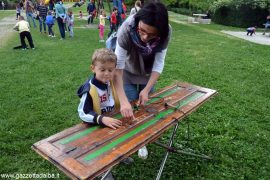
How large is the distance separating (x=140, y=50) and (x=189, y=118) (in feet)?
7.46

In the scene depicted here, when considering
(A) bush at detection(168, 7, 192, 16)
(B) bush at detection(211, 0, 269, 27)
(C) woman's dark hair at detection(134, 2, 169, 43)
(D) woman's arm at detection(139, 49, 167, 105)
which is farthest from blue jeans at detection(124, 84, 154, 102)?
(A) bush at detection(168, 7, 192, 16)

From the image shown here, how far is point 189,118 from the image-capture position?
15.4 feet

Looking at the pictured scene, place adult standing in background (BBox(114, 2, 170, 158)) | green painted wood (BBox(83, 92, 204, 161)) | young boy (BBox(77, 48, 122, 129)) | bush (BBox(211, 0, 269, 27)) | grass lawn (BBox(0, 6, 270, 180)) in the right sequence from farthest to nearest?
bush (BBox(211, 0, 269, 27)) < grass lawn (BBox(0, 6, 270, 180)) < young boy (BBox(77, 48, 122, 129)) < adult standing in background (BBox(114, 2, 170, 158)) < green painted wood (BBox(83, 92, 204, 161))

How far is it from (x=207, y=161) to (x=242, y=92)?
9.31ft

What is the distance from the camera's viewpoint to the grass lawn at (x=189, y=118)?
343 centimetres

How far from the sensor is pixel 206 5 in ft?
80.8

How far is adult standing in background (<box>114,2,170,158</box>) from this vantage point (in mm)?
2324

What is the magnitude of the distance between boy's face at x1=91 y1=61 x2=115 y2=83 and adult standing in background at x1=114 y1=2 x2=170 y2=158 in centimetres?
6

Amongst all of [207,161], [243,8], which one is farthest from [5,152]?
[243,8]

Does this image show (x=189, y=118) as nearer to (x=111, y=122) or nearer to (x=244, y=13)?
(x=111, y=122)

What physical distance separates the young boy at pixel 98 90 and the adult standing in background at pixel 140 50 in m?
0.10

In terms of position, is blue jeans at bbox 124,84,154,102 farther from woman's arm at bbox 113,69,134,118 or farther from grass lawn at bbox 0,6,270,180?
grass lawn at bbox 0,6,270,180

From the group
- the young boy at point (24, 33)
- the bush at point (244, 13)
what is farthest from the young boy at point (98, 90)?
the bush at point (244, 13)

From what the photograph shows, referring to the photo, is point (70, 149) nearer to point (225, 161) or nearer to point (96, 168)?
point (96, 168)
